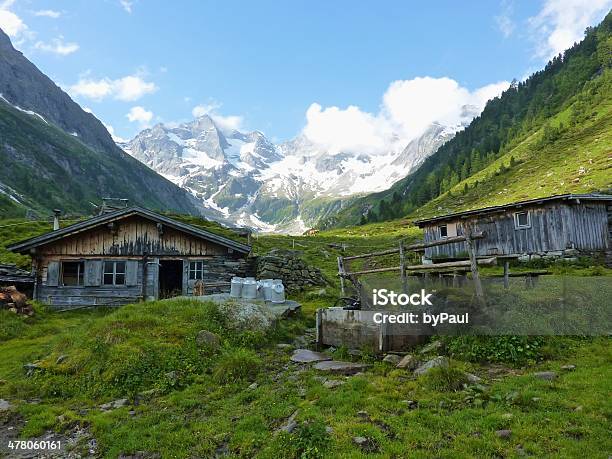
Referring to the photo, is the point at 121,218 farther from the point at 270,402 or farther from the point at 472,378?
the point at 472,378

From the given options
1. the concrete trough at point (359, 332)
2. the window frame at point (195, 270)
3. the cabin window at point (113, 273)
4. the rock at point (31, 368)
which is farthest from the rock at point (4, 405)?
the cabin window at point (113, 273)

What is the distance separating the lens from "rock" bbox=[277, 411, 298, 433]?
25.6ft

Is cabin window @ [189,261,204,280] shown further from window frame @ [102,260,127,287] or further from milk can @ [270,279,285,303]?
milk can @ [270,279,285,303]

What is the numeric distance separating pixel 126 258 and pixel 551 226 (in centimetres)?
2990

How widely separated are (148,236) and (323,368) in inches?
707

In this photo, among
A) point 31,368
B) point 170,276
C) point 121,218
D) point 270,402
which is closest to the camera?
point 270,402

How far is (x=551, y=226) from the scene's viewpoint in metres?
30.4

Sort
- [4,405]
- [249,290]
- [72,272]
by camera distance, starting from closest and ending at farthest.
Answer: [4,405]
[249,290]
[72,272]

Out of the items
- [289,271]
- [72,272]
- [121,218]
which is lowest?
[289,271]

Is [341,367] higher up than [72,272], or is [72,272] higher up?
[72,272]

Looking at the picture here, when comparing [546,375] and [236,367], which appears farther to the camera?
[236,367]

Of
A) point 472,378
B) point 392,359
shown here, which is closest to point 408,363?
point 392,359

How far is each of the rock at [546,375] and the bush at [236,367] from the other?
7245mm

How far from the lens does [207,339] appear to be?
13602 mm
